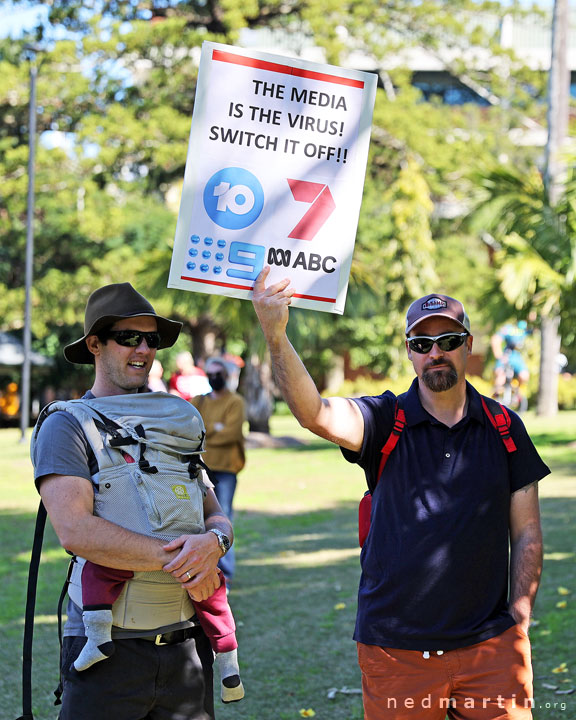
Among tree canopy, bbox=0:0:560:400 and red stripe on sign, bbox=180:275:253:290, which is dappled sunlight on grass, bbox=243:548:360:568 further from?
tree canopy, bbox=0:0:560:400

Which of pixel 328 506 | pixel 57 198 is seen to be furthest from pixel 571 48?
pixel 328 506

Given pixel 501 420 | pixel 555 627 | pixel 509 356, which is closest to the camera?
pixel 501 420

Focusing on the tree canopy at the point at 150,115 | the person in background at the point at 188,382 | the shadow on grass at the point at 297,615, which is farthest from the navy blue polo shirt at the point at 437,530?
the tree canopy at the point at 150,115

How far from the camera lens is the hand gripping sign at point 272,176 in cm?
367

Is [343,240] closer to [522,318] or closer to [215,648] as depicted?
[215,648]

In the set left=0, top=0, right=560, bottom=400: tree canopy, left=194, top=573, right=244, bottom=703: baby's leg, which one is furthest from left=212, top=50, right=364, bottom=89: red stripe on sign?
left=0, top=0, right=560, bottom=400: tree canopy

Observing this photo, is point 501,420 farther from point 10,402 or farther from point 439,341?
point 10,402

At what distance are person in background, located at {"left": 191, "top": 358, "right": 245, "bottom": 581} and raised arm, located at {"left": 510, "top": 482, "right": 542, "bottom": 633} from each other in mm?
5124

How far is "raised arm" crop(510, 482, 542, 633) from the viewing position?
3.60m

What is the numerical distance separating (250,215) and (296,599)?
522 cm

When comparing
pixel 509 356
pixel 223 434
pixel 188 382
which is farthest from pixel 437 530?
pixel 509 356

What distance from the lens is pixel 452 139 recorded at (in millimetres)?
27641

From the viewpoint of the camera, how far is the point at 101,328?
3.54m

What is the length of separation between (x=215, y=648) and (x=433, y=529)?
83cm
